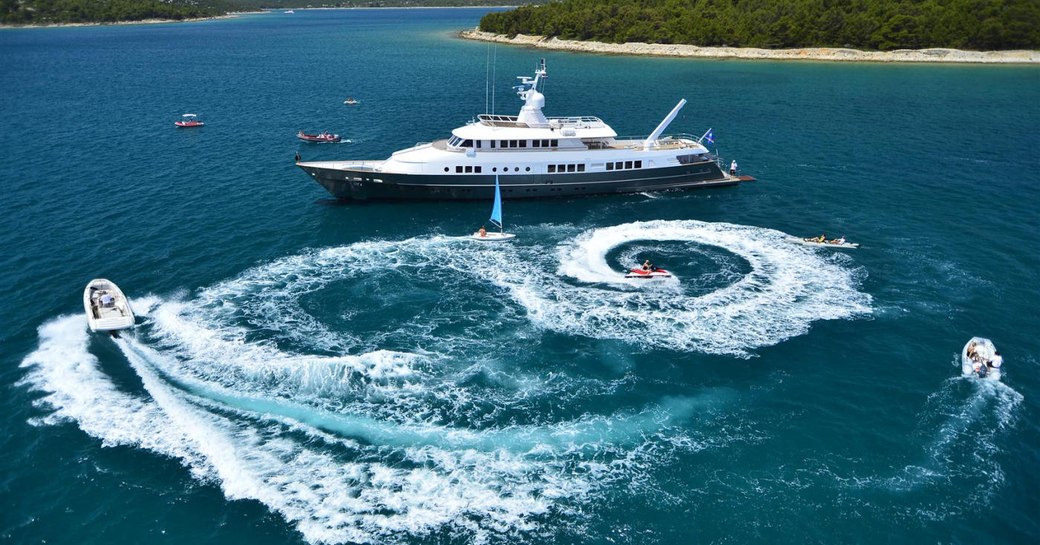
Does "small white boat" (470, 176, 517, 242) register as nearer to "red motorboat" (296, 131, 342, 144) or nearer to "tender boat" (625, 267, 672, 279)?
"tender boat" (625, 267, 672, 279)

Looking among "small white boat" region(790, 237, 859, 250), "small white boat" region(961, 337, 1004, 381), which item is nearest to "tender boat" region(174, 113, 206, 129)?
"small white boat" region(790, 237, 859, 250)

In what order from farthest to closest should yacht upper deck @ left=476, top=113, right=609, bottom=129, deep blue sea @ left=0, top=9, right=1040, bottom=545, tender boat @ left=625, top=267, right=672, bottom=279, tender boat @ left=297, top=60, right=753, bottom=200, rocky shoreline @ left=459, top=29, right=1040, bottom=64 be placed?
rocky shoreline @ left=459, top=29, right=1040, bottom=64
yacht upper deck @ left=476, top=113, right=609, bottom=129
tender boat @ left=297, top=60, right=753, bottom=200
tender boat @ left=625, top=267, right=672, bottom=279
deep blue sea @ left=0, top=9, right=1040, bottom=545

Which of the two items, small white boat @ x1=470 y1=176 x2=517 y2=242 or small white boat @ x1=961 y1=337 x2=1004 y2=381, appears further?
small white boat @ x1=470 y1=176 x2=517 y2=242

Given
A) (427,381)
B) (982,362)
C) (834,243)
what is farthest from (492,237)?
(982,362)

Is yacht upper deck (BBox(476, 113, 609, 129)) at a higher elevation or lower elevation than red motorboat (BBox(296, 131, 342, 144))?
higher

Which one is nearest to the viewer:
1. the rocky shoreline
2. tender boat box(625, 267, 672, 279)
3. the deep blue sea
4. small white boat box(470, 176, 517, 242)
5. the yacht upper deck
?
the deep blue sea

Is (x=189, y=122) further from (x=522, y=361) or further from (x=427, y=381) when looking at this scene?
(x=522, y=361)
